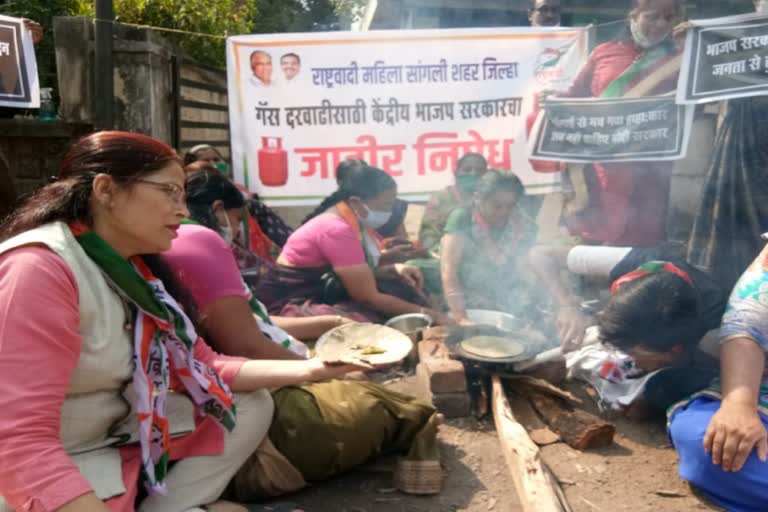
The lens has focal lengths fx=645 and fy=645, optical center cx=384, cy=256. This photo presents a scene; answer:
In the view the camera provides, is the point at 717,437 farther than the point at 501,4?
No

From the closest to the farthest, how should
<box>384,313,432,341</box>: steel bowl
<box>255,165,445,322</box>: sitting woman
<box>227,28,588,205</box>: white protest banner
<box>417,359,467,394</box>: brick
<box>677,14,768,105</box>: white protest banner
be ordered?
<box>417,359,467,394</box>: brick → <box>677,14,768,105</box>: white protest banner → <box>255,165,445,322</box>: sitting woman → <box>384,313,432,341</box>: steel bowl → <box>227,28,588,205</box>: white protest banner

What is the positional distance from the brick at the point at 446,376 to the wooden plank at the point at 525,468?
232 millimetres

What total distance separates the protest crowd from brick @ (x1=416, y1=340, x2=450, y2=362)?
1.77ft

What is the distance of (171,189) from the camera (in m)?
1.88

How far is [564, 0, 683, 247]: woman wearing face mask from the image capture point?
14.2 ft

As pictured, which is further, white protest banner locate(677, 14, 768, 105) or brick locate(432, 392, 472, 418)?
white protest banner locate(677, 14, 768, 105)

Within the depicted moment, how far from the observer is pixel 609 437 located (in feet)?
9.80

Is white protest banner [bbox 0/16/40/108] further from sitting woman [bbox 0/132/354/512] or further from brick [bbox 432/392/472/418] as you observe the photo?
brick [bbox 432/392/472/418]

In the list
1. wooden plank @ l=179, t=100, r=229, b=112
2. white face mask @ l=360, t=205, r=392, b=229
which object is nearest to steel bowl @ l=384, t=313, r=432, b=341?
white face mask @ l=360, t=205, r=392, b=229

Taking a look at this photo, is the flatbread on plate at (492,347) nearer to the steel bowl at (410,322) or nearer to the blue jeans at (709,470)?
the steel bowl at (410,322)

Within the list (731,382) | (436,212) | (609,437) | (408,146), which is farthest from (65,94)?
(731,382)

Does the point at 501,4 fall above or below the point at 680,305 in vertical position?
above

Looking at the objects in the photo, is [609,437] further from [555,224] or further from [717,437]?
[555,224]

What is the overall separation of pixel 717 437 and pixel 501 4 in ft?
24.1
